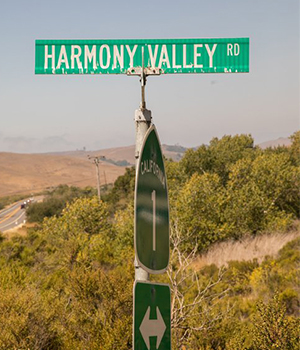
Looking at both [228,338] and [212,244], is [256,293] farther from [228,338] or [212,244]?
[212,244]

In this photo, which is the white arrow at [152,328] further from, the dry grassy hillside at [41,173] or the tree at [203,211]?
the dry grassy hillside at [41,173]

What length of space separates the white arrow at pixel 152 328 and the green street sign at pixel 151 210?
19 centimetres

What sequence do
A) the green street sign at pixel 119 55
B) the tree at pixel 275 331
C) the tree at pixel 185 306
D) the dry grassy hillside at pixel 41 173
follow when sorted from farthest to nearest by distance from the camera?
1. the dry grassy hillside at pixel 41 173
2. the tree at pixel 275 331
3. the tree at pixel 185 306
4. the green street sign at pixel 119 55

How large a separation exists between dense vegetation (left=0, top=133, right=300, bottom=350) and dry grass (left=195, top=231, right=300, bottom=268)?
0.78 metres

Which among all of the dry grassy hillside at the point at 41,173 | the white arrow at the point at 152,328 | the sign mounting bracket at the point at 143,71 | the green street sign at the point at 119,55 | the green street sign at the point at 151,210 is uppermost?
the green street sign at the point at 119,55

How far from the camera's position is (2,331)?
803 cm

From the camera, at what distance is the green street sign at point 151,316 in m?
1.89

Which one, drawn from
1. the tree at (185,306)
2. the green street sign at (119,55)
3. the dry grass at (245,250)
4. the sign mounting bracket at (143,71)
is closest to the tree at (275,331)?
the tree at (185,306)

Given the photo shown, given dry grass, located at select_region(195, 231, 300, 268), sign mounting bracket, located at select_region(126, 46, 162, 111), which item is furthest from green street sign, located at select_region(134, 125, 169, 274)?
dry grass, located at select_region(195, 231, 300, 268)

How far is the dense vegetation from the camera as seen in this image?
8.05 meters

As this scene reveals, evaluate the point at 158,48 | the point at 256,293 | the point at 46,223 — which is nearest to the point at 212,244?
the point at 46,223

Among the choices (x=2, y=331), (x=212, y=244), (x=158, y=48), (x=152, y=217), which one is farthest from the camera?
(x=212, y=244)

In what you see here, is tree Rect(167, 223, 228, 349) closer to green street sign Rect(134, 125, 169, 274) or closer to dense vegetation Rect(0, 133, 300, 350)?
dense vegetation Rect(0, 133, 300, 350)

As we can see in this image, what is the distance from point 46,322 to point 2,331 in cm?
92
